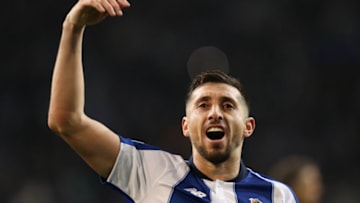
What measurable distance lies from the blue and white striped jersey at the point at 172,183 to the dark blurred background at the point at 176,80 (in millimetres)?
4377

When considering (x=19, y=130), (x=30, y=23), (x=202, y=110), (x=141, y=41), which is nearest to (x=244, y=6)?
(x=141, y=41)

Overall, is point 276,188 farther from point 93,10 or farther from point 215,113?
point 93,10

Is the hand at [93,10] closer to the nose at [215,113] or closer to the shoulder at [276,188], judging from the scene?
the nose at [215,113]

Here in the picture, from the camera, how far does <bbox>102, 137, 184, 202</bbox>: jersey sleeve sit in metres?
2.20

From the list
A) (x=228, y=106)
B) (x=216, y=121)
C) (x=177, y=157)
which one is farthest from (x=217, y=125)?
(x=177, y=157)

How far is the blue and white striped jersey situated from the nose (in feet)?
0.70

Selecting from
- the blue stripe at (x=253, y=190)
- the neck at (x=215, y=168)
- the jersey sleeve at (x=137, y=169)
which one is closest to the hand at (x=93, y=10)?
the jersey sleeve at (x=137, y=169)

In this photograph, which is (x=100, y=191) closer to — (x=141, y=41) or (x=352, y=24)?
(x=141, y=41)

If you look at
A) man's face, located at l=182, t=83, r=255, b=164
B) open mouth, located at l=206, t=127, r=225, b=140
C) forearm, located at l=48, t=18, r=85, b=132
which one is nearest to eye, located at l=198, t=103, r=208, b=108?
man's face, located at l=182, t=83, r=255, b=164

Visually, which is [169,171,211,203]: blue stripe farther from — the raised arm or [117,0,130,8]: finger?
[117,0,130,8]: finger

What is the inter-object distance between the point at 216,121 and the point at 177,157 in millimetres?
225

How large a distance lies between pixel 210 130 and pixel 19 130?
554cm

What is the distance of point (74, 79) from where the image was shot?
6.31 feet

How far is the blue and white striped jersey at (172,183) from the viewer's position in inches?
87.2
